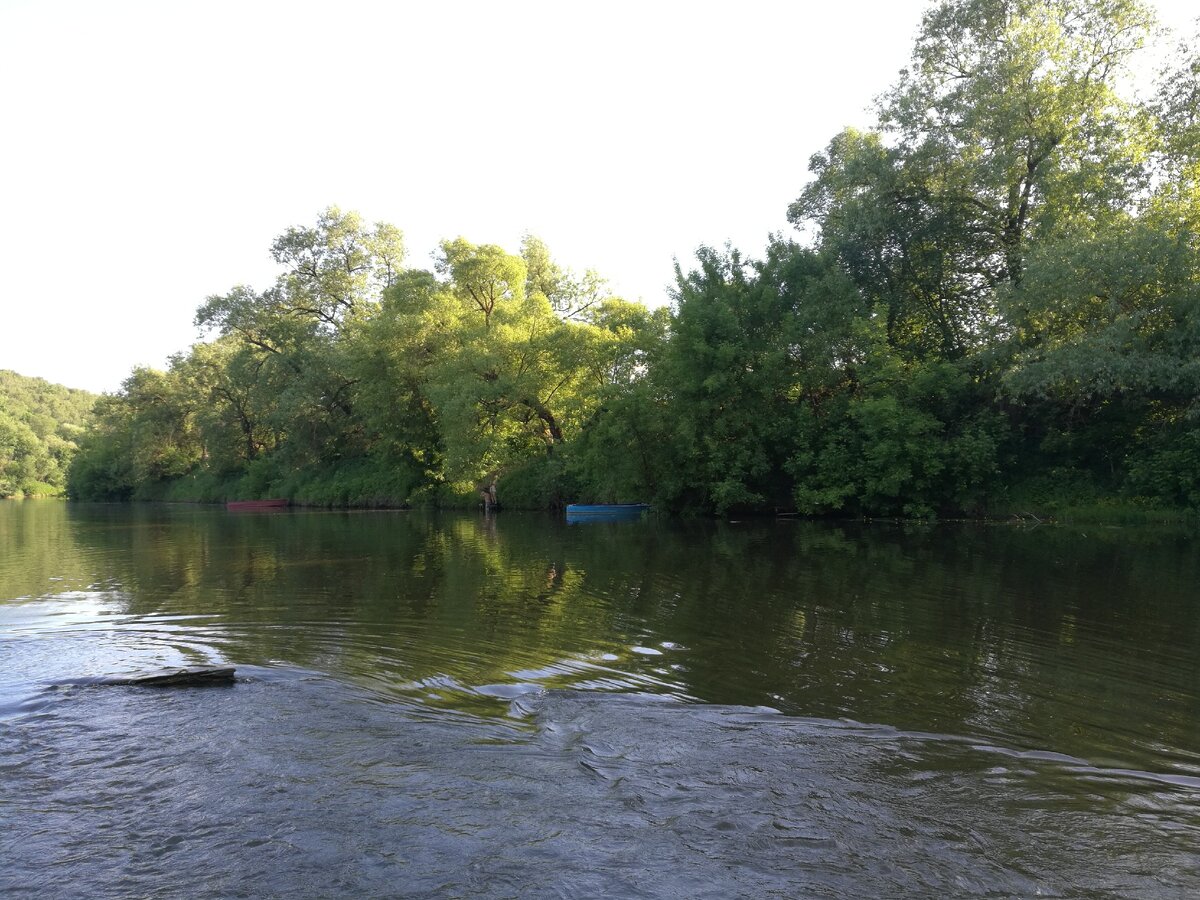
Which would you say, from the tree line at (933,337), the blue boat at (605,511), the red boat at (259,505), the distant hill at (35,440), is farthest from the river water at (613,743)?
the distant hill at (35,440)

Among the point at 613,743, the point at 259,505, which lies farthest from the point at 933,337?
the point at 259,505

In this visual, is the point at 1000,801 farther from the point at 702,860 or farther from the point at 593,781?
the point at 593,781

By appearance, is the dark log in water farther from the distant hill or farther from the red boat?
the distant hill

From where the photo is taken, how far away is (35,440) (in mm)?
112625

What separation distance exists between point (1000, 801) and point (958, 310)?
105ft

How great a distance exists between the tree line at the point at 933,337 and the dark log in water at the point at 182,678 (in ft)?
82.4

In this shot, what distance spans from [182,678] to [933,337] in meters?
32.2

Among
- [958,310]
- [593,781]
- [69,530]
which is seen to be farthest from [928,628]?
[69,530]

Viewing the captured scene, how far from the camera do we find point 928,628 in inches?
437

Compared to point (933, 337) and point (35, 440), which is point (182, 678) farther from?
point (35, 440)

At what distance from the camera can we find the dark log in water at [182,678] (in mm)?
8398

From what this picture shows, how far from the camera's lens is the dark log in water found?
8398mm

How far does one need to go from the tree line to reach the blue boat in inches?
26.6

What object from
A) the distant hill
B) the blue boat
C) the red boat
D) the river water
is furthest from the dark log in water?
the distant hill
